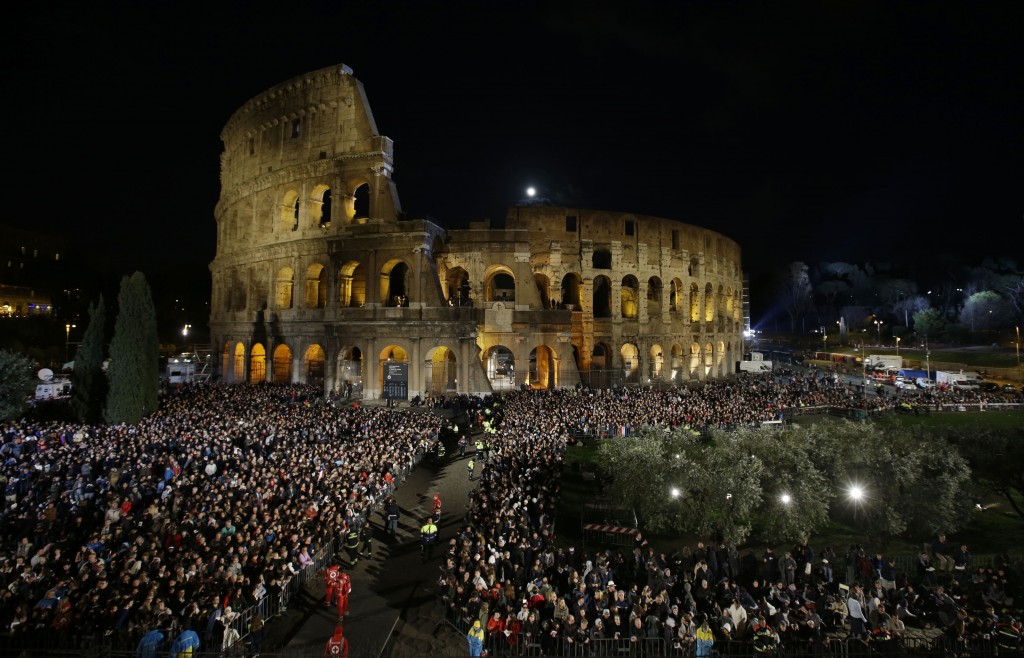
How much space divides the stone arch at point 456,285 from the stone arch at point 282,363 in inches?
468

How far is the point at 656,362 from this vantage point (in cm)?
4097

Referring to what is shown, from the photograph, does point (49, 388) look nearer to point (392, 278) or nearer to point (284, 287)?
point (284, 287)

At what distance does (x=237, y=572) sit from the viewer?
346 inches

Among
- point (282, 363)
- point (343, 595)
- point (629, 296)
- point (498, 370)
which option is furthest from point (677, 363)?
point (343, 595)

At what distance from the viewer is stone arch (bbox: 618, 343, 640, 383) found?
39000mm

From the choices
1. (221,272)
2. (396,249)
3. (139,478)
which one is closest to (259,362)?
(221,272)

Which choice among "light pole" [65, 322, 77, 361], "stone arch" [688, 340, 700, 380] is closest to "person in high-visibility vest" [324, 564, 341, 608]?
"stone arch" [688, 340, 700, 380]

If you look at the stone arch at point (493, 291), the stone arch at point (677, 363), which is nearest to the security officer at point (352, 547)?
the stone arch at point (493, 291)

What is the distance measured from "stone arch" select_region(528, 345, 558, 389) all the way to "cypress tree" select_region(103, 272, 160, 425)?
810 inches

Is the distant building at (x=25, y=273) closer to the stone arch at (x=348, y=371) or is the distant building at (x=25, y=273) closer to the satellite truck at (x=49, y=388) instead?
the satellite truck at (x=49, y=388)

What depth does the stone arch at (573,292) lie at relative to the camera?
37406 millimetres

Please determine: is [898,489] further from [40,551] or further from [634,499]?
[40,551]

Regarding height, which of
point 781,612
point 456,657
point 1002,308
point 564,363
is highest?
point 1002,308

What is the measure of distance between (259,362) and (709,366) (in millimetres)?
37473
